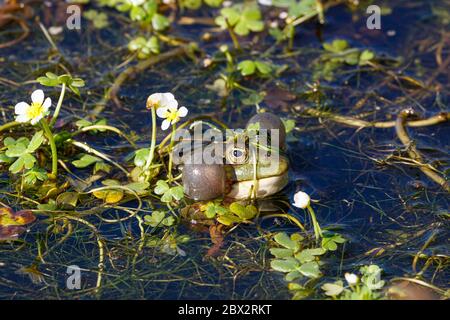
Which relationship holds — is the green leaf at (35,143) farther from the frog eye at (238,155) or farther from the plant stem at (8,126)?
the frog eye at (238,155)

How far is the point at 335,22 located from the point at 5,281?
3.11 meters

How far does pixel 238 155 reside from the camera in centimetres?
348

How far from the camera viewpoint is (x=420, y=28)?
515cm

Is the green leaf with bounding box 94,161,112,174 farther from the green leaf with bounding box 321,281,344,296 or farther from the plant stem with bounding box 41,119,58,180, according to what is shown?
the green leaf with bounding box 321,281,344,296

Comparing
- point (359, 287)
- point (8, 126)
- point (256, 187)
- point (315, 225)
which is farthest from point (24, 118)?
point (359, 287)

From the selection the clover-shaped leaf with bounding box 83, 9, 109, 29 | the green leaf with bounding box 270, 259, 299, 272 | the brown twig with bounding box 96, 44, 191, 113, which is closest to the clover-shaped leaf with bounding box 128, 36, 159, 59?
the brown twig with bounding box 96, 44, 191, 113

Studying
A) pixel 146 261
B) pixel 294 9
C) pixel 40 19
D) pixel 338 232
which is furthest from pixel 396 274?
pixel 40 19

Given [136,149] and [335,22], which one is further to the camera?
[335,22]

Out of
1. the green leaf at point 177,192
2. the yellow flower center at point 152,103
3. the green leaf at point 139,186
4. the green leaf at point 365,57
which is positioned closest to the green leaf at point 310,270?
the green leaf at point 177,192

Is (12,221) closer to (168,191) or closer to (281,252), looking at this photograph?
(168,191)

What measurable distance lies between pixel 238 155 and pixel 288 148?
606 millimetres

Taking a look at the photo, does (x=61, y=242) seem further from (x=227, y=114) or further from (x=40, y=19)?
(x=40, y=19)
